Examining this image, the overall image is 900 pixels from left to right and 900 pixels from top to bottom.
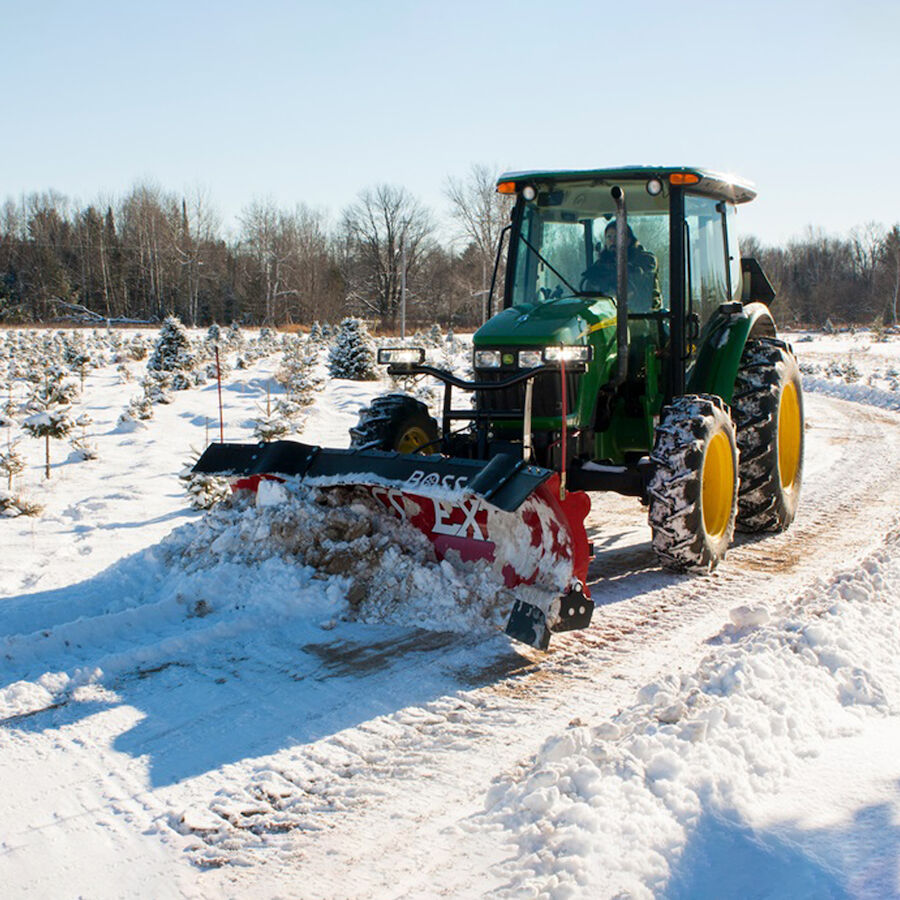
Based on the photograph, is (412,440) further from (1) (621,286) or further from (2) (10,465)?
(2) (10,465)

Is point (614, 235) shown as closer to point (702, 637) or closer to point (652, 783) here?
point (702, 637)

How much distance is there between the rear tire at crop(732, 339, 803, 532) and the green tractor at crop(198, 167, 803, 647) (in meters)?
0.01

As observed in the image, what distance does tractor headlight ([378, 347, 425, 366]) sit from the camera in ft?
20.6

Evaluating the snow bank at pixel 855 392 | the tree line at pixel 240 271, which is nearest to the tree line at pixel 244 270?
the tree line at pixel 240 271

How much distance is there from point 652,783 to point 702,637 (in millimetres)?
1893

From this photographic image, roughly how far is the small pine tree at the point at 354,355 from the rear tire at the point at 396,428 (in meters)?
13.5

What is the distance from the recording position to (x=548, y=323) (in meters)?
5.98

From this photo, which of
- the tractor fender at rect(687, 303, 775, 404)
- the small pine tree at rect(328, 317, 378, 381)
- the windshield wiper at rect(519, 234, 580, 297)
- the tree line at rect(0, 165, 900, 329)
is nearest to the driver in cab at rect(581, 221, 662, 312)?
the windshield wiper at rect(519, 234, 580, 297)

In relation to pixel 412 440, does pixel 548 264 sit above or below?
above

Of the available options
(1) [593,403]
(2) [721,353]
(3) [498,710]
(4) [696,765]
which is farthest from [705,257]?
(4) [696,765]

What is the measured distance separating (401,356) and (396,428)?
541mm

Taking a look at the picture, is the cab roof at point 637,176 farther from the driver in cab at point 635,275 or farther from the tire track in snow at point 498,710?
the tire track in snow at point 498,710

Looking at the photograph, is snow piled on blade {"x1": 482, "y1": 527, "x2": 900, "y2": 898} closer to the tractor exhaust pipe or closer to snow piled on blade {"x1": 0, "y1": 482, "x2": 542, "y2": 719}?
snow piled on blade {"x1": 0, "y1": 482, "x2": 542, "y2": 719}

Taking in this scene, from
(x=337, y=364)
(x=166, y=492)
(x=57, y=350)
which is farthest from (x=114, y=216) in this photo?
(x=166, y=492)
